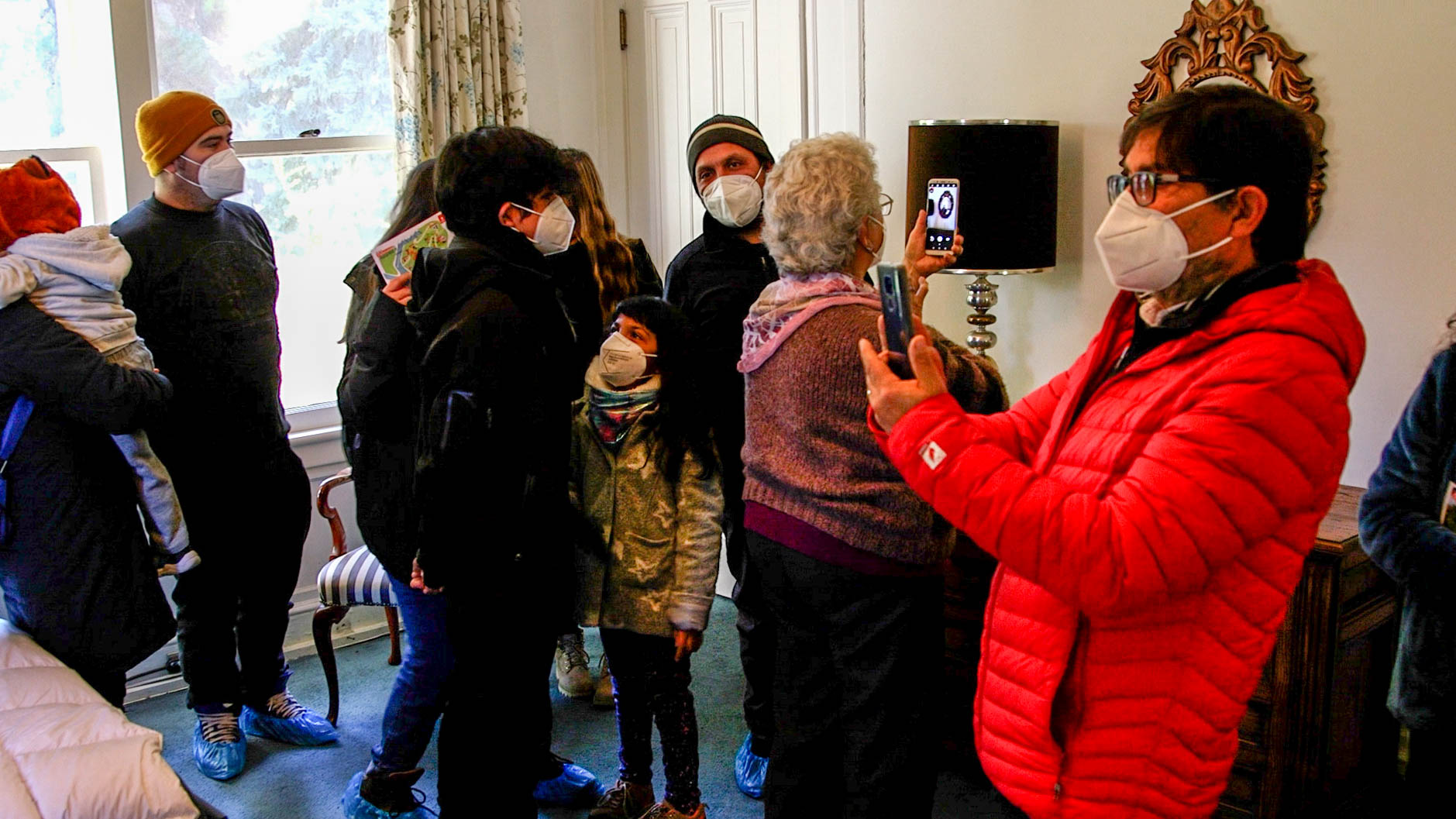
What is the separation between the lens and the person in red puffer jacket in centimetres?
125

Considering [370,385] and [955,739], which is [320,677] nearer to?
[370,385]

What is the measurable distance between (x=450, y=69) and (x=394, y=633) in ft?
6.28

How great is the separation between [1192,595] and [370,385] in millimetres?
1657

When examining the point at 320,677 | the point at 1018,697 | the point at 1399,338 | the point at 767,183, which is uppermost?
the point at 767,183

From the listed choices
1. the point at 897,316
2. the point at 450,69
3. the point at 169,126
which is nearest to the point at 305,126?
the point at 450,69

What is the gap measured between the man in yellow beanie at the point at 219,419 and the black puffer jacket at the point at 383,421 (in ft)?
2.23

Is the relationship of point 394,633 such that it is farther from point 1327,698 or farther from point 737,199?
point 1327,698

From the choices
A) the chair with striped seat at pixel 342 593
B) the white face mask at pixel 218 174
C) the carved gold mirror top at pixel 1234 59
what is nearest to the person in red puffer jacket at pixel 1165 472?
the carved gold mirror top at pixel 1234 59

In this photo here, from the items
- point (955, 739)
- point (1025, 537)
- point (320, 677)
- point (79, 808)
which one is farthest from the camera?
point (320, 677)

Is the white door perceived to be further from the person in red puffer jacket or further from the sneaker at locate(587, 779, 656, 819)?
the person in red puffer jacket

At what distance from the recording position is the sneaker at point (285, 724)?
322 cm

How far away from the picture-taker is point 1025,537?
132cm

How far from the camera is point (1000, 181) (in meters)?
2.85

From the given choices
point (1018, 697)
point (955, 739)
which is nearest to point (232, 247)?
point (955, 739)
